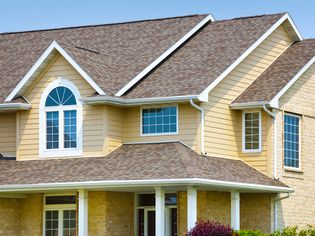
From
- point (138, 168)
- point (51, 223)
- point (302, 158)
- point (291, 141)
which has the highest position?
point (291, 141)

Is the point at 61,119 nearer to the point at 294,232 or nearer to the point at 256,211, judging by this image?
the point at 256,211

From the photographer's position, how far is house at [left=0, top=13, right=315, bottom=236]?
129 ft

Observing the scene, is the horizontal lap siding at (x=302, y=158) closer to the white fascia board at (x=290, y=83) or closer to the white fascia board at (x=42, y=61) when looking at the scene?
the white fascia board at (x=290, y=83)

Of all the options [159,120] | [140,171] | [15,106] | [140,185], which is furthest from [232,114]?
[15,106]

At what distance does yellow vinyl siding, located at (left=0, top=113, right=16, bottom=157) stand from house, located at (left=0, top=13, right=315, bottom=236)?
0.13 feet

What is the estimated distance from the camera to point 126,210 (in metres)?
41.1

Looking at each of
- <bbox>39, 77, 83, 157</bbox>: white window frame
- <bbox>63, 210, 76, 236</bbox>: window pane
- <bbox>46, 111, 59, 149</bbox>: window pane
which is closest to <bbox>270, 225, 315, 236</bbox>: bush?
<bbox>63, 210, 76, 236</bbox>: window pane

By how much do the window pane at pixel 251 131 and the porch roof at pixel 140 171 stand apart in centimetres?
93

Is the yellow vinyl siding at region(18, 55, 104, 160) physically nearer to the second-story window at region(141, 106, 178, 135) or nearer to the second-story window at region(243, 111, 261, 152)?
the second-story window at region(141, 106, 178, 135)

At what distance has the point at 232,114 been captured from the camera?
42469 mm

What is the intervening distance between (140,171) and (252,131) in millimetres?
6301

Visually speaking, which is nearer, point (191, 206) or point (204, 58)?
point (191, 206)

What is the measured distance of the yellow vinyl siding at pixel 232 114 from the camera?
134ft

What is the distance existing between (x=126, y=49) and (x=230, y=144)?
656 cm
